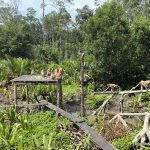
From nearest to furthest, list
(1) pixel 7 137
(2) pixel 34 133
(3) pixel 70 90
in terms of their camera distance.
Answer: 1. (1) pixel 7 137
2. (2) pixel 34 133
3. (3) pixel 70 90

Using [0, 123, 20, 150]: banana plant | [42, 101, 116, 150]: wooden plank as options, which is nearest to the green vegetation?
[0, 123, 20, 150]: banana plant

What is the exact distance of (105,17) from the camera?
2142cm

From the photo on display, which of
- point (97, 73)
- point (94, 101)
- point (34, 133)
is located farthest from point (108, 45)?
point (34, 133)

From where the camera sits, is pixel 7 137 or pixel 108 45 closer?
pixel 7 137

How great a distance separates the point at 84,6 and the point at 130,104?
3020 centimetres

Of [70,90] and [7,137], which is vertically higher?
[70,90]

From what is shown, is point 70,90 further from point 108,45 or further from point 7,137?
point 7,137

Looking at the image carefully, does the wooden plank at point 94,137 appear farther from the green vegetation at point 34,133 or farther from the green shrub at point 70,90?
the green shrub at point 70,90

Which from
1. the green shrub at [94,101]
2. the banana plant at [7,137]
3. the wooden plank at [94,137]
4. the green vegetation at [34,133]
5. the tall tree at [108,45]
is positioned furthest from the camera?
the tall tree at [108,45]

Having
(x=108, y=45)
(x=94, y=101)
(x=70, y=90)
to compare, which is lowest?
(x=94, y=101)

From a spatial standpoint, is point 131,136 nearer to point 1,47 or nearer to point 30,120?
point 30,120

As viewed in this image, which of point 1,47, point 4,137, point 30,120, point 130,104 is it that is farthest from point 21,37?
point 4,137

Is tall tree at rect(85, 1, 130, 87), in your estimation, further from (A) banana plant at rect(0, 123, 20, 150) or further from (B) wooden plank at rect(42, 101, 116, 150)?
(A) banana plant at rect(0, 123, 20, 150)

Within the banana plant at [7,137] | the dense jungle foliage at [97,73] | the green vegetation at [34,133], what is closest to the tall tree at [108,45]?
the dense jungle foliage at [97,73]
